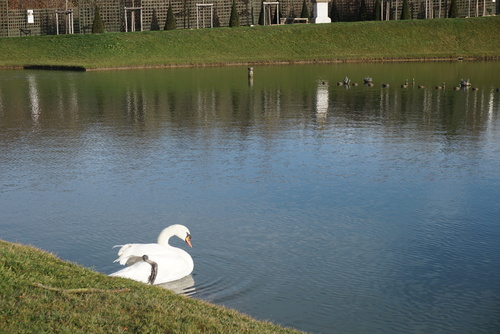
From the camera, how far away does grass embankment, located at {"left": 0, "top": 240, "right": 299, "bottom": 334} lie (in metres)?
7.78

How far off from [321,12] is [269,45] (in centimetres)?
1036

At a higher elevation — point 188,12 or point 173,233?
point 188,12

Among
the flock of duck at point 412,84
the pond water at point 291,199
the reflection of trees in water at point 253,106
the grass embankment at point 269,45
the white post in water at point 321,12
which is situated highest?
the white post in water at point 321,12

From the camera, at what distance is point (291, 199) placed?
16.8 metres

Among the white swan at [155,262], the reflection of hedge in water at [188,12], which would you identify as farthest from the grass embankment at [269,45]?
the white swan at [155,262]

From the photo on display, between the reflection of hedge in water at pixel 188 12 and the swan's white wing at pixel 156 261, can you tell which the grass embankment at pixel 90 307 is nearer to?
the swan's white wing at pixel 156 261

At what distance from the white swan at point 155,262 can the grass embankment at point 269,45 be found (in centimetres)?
4978

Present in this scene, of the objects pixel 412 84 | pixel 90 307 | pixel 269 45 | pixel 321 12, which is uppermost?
pixel 321 12

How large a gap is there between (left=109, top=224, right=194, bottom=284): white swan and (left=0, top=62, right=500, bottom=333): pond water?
0.31m

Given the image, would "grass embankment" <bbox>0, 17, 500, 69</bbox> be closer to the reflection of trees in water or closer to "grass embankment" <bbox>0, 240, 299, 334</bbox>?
the reflection of trees in water

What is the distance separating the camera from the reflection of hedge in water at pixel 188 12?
74.4 metres

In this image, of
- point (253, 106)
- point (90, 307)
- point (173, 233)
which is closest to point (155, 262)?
point (173, 233)

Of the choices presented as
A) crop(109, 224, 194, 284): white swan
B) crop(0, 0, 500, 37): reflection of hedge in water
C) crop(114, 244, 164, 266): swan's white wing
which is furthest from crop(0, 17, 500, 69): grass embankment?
crop(114, 244, 164, 266): swan's white wing

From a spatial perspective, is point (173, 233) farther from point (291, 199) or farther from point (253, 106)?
point (253, 106)
